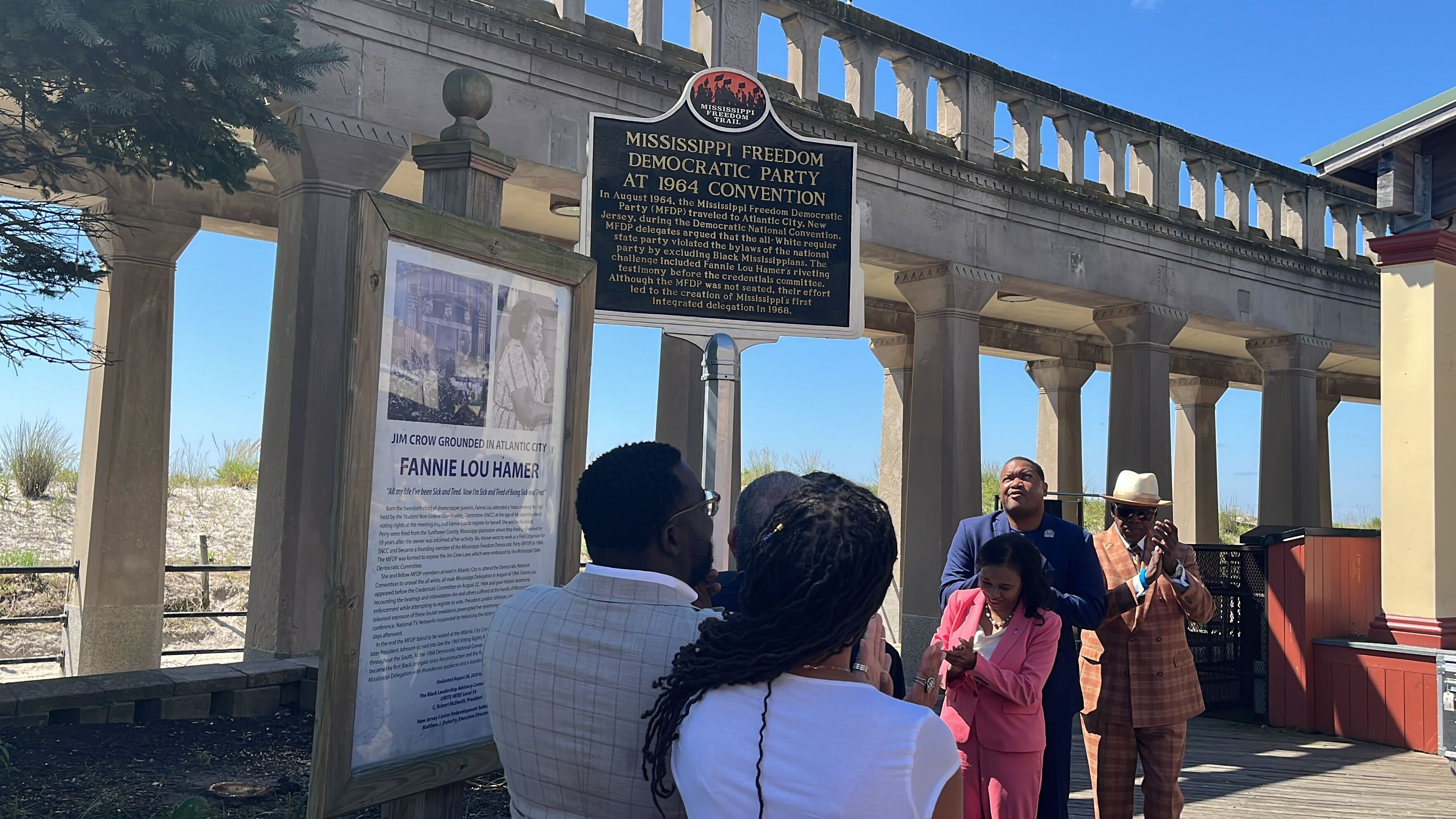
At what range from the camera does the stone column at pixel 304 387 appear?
7.17m

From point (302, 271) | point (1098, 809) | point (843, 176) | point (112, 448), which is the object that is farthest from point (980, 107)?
point (112, 448)

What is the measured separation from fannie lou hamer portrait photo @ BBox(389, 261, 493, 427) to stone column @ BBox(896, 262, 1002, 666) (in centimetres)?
784

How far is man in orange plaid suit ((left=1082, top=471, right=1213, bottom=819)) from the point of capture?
16.4 feet

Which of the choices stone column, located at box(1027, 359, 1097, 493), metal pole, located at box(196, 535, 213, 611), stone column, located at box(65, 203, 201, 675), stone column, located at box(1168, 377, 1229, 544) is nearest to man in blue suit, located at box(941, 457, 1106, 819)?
stone column, located at box(65, 203, 201, 675)

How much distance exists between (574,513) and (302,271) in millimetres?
4011

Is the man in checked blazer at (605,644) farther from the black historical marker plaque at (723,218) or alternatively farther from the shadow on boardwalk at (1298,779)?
the shadow on boardwalk at (1298,779)

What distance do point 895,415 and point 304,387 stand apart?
9162 millimetres

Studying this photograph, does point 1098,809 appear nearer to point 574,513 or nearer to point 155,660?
point 574,513

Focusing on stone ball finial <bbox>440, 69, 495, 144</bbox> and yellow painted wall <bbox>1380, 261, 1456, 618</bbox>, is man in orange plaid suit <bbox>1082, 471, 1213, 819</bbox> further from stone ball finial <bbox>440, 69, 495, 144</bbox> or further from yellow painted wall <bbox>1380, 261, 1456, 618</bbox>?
yellow painted wall <bbox>1380, 261, 1456, 618</bbox>

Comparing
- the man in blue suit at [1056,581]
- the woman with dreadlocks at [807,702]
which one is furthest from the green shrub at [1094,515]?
the woman with dreadlocks at [807,702]

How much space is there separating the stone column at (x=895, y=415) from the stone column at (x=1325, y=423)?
1045cm

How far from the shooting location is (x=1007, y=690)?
13.0ft

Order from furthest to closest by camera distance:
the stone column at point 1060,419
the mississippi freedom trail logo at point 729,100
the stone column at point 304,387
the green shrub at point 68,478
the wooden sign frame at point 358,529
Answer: the green shrub at point 68,478 → the stone column at point 1060,419 → the stone column at point 304,387 → the mississippi freedom trail logo at point 729,100 → the wooden sign frame at point 358,529

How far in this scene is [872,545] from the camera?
188 cm
